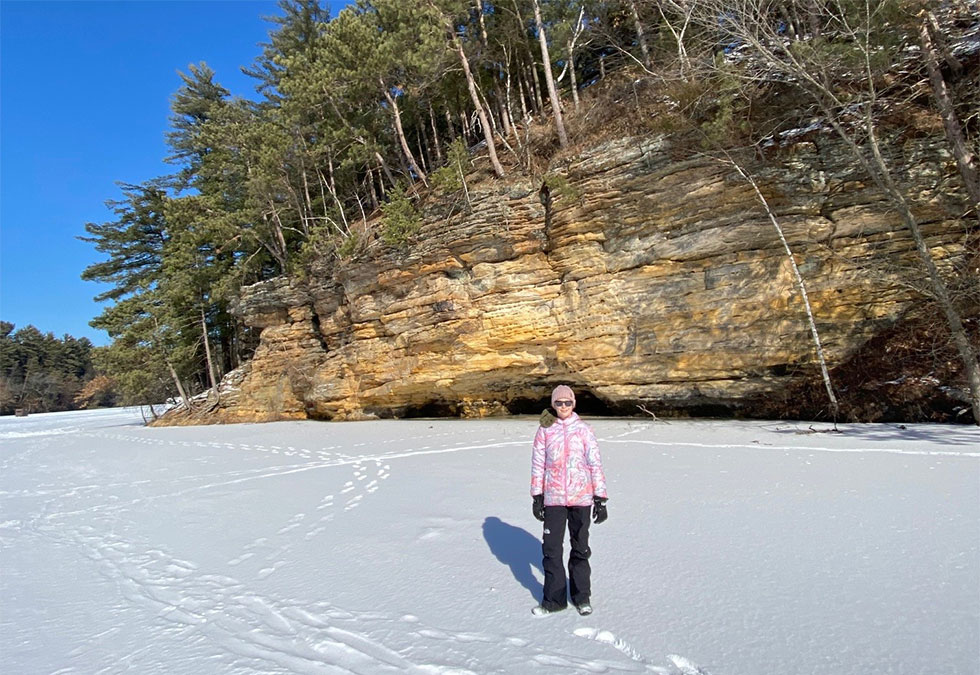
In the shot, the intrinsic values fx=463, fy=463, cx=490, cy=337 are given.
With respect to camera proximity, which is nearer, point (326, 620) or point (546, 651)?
point (546, 651)

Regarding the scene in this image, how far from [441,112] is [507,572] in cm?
2078

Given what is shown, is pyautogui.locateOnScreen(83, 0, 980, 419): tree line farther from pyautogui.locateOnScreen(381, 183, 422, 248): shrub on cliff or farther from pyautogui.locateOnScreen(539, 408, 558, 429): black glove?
pyautogui.locateOnScreen(539, 408, 558, 429): black glove

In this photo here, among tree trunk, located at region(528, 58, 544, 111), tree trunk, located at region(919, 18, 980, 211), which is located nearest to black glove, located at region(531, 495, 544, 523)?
tree trunk, located at region(919, 18, 980, 211)

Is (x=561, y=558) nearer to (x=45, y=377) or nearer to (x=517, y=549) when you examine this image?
Result: (x=517, y=549)

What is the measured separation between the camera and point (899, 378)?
9008 millimetres

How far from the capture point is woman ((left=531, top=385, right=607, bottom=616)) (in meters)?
2.90

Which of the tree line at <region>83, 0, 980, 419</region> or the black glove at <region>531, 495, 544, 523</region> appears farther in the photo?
the tree line at <region>83, 0, 980, 419</region>

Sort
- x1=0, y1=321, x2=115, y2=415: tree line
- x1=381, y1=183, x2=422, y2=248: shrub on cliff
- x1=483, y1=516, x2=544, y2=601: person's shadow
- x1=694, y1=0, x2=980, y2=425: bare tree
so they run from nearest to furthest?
x1=483, y1=516, x2=544, y2=601: person's shadow → x1=694, y1=0, x2=980, y2=425: bare tree → x1=381, y1=183, x2=422, y2=248: shrub on cliff → x1=0, y1=321, x2=115, y2=415: tree line

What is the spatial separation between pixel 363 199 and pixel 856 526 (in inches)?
860

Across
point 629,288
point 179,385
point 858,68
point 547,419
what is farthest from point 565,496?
point 179,385

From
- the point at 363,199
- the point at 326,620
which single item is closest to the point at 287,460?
the point at 326,620

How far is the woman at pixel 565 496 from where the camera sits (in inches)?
114

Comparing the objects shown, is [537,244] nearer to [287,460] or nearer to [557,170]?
[557,170]

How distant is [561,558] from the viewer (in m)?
2.90
